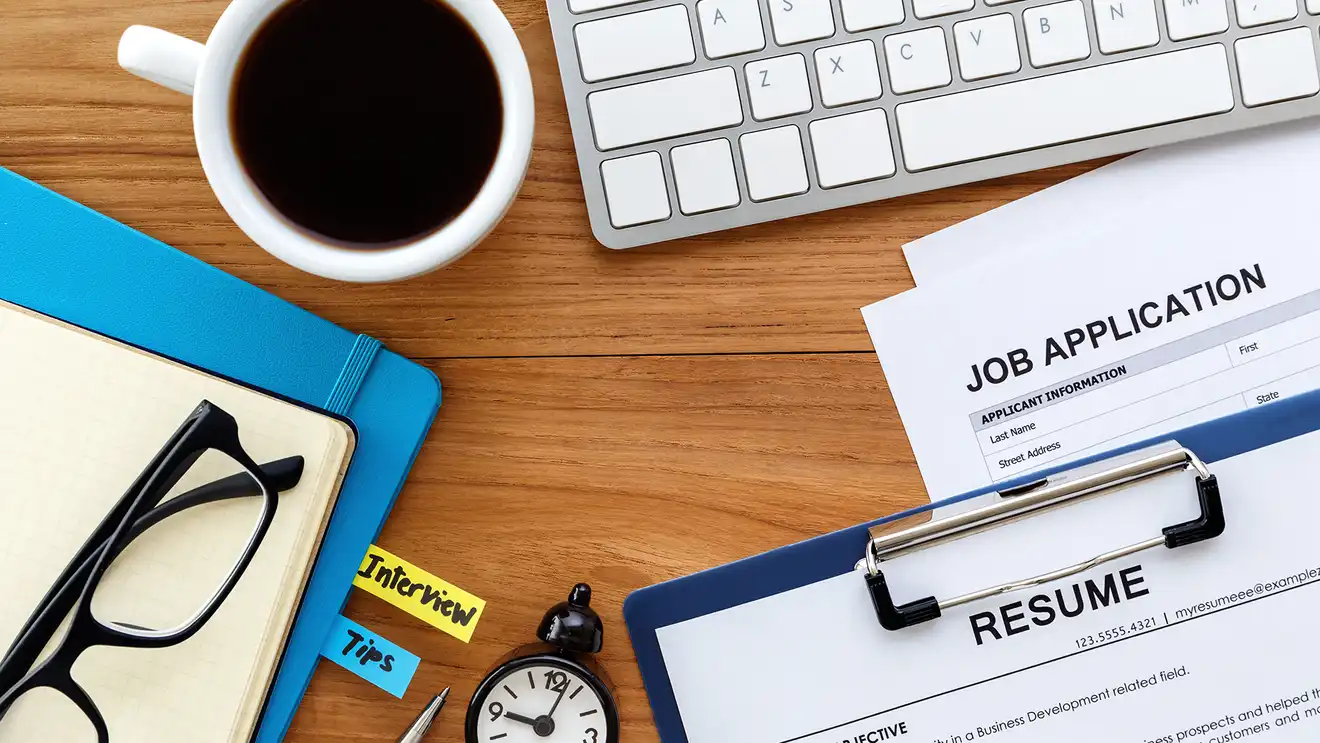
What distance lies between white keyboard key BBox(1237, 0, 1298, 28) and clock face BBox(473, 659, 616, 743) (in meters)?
0.49

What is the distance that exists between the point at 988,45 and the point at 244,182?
37 centimetres

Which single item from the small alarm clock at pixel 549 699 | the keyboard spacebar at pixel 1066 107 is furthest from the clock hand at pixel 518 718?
the keyboard spacebar at pixel 1066 107

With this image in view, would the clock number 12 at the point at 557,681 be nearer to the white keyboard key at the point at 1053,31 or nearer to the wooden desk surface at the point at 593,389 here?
the wooden desk surface at the point at 593,389

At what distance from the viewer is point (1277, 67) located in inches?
18.2

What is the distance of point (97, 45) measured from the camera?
1.56 feet

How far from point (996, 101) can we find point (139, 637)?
1.68 ft

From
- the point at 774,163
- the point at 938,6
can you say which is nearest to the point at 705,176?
the point at 774,163

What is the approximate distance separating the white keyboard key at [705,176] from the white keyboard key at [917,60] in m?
0.10

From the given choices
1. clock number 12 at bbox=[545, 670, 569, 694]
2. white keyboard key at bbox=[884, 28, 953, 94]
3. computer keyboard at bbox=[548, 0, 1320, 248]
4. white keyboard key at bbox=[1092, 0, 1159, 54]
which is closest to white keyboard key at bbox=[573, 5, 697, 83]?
computer keyboard at bbox=[548, 0, 1320, 248]

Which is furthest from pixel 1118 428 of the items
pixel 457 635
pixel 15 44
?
pixel 15 44

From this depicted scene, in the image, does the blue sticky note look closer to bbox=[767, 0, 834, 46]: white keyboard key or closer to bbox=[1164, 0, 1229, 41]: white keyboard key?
bbox=[767, 0, 834, 46]: white keyboard key

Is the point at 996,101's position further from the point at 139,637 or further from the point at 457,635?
the point at 139,637

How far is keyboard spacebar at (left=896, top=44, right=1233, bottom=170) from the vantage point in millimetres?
459

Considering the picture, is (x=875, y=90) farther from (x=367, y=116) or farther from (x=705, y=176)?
(x=367, y=116)
